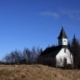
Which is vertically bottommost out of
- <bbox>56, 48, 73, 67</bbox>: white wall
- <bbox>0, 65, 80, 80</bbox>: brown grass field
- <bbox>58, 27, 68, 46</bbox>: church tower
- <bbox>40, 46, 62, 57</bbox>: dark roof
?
<bbox>0, 65, 80, 80</bbox>: brown grass field

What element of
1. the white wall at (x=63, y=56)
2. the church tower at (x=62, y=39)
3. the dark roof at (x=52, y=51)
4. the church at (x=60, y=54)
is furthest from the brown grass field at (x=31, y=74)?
the church tower at (x=62, y=39)

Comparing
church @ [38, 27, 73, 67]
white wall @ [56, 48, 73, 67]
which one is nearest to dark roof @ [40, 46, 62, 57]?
church @ [38, 27, 73, 67]

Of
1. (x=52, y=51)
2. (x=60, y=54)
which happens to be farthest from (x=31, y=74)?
(x=52, y=51)

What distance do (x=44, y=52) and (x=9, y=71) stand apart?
8233cm

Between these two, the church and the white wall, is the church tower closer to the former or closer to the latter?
the church

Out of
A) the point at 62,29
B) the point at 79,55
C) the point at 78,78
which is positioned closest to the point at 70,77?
the point at 78,78

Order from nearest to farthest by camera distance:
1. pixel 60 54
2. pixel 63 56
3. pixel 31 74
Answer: pixel 31 74
pixel 63 56
pixel 60 54

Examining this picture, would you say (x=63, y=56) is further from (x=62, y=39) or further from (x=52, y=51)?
(x=62, y=39)

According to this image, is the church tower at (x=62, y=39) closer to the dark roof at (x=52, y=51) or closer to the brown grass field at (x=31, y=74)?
the dark roof at (x=52, y=51)

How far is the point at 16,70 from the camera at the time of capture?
73.4ft

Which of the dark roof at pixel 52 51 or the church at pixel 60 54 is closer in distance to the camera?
the church at pixel 60 54

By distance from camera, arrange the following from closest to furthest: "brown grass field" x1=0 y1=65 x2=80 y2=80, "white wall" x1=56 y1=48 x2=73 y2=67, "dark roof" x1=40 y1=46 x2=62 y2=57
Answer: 1. "brown grass field" x1=0 y1=65 x2=80 y2=80
2. "white wall" x1=56 y1=48 x2=73 y2=67
3. "dark roof" x1=40 y1=46 x2=62 y2=57

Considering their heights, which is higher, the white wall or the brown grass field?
the white wall

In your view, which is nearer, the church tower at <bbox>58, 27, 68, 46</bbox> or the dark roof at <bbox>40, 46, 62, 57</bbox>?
the dark roof at <bbox>40, 46, 62, 57</bbox>
